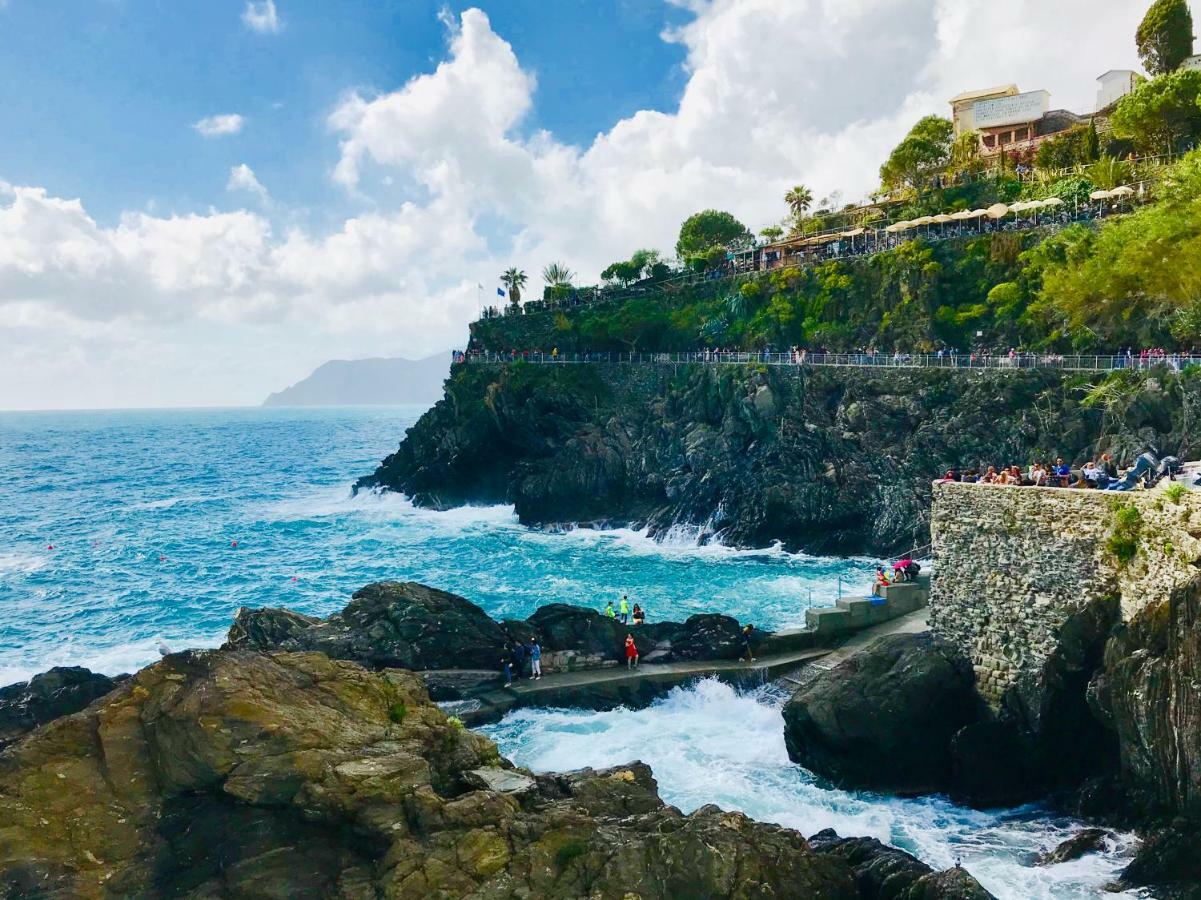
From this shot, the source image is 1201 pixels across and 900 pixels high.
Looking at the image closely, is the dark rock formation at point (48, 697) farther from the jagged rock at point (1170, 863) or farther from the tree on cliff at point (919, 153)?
the tree on cliff at point (919, 153)

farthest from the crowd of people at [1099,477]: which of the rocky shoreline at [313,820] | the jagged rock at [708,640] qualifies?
the rocky shoreline at [313,820]

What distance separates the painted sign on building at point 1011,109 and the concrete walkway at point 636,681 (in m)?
68.3

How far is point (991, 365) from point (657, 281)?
36800 mm

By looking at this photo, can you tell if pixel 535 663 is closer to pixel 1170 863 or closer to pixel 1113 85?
pixel 1170 863

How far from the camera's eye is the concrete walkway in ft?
74.3

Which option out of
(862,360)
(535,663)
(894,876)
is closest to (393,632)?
(535,663)

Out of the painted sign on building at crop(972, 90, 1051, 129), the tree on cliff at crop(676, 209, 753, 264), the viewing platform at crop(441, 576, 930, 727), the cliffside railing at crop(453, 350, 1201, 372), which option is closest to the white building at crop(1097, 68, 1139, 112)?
the painted sign on building at crop(972, 90, 1051, 129)

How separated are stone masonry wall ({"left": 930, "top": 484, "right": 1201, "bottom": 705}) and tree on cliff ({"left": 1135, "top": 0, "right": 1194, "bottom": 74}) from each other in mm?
66174

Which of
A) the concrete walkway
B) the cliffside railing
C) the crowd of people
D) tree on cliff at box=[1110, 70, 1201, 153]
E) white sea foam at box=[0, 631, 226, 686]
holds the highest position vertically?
tree on cliff at box=[1110, 70, 1201, 153]

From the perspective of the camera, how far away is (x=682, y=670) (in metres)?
24.1

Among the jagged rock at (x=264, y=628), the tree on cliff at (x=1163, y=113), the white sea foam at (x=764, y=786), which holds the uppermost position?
the tree on cliff at (x=1163, y=113)

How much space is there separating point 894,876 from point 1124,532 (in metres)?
8.93

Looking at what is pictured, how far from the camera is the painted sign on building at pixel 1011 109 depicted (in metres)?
75.1

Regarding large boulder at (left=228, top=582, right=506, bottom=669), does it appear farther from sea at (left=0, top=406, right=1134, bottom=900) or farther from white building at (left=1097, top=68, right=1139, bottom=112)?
white building at (left=1097, top=68, right=1139, bottom=112)
